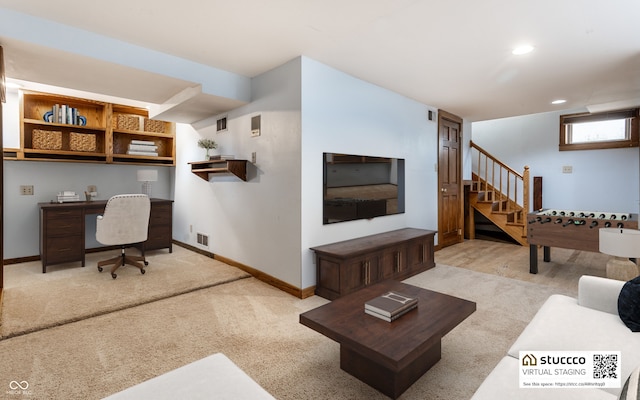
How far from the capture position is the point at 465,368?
6.35 feet

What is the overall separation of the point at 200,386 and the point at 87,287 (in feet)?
9.77

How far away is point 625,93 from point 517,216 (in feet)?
8.68

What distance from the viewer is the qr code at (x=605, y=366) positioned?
1.26m

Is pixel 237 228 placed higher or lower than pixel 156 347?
higher

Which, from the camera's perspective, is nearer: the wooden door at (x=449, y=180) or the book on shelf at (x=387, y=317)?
the book on shelf at (x=387, y=317)

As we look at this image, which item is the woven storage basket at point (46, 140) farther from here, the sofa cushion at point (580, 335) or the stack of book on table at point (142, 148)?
the sofa cushion at point (580, 335)

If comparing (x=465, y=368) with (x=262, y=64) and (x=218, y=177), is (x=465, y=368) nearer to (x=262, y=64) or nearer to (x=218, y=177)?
(x=262, y=64)

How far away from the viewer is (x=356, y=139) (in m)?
3.73

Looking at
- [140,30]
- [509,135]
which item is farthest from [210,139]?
[509,135]

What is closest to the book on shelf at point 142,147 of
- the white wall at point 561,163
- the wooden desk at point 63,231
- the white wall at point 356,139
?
the wooden desk at point 63,231

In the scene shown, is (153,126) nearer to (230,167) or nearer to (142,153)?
(142,153)

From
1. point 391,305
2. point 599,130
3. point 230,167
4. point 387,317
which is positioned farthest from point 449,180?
point 387,317

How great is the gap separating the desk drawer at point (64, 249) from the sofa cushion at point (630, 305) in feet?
17.3

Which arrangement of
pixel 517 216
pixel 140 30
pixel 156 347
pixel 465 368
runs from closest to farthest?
pixel 465 368 → pixel 156 347 → pixel 140 30 → pixel 517 216
